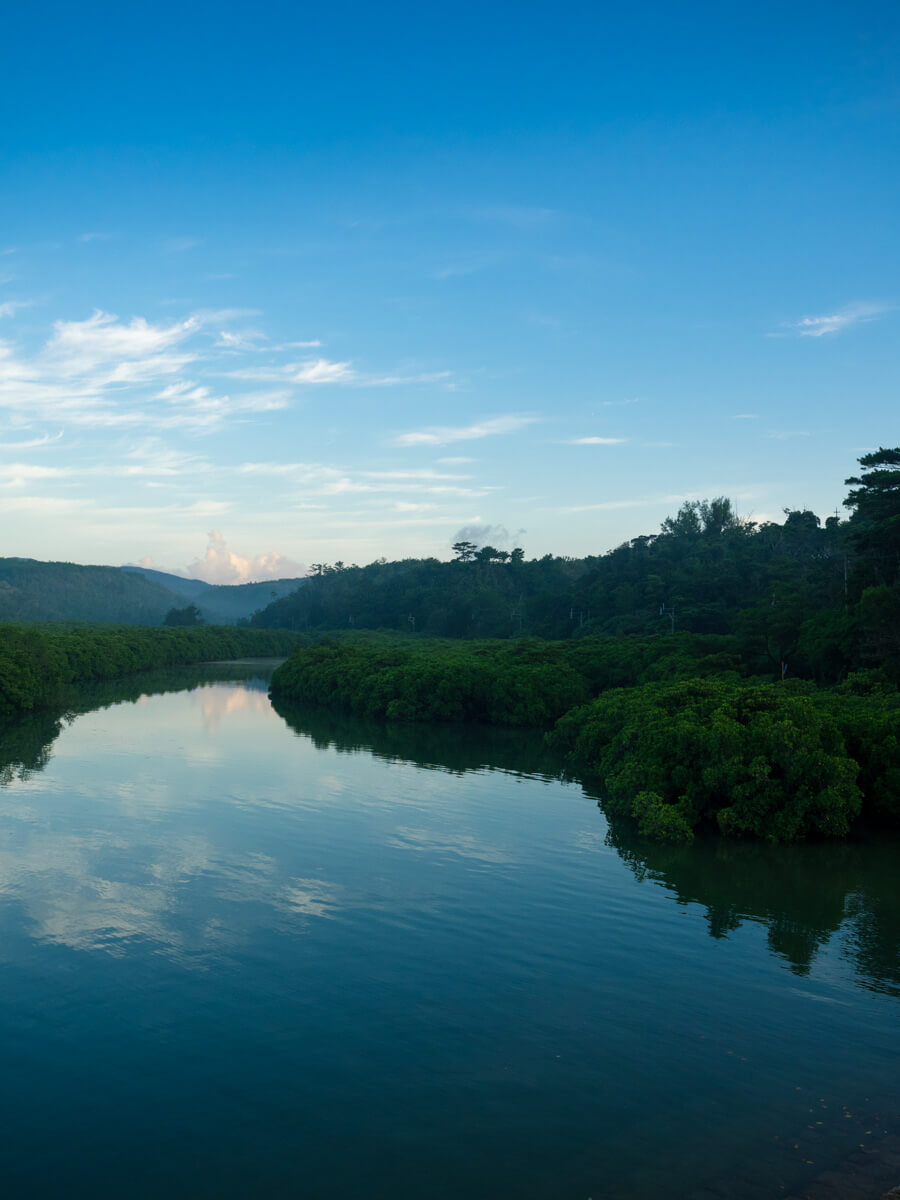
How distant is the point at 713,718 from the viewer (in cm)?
2972

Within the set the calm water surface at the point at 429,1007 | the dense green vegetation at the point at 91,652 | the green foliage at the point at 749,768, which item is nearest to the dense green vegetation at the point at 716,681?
the green foliage at the point at 749,768

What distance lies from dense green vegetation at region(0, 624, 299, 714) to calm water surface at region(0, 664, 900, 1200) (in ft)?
97.9

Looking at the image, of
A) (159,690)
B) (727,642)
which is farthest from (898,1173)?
(159,690)

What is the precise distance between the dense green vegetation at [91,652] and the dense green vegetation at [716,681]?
800 inches

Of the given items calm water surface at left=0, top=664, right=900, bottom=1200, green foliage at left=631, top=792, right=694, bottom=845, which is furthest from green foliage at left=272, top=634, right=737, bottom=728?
calm water surface at left=0, top=664, right=900, bottom=1200

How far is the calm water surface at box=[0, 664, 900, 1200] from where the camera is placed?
1155cm

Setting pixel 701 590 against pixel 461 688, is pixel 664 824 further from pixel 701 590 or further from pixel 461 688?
pixel 701 590

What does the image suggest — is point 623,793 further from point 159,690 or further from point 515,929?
point 159,690

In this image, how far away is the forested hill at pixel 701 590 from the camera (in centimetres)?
4869

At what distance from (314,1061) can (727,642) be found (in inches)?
1907

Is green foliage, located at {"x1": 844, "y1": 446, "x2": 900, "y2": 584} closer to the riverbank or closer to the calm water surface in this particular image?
the riverbank

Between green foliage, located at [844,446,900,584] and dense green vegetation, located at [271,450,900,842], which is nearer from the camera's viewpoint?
dense green vegetation, located at [271,450,900,842]

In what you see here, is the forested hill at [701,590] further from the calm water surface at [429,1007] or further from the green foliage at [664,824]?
the calm water surface at [429,1007]

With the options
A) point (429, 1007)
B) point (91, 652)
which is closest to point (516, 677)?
point (429, 1007)
